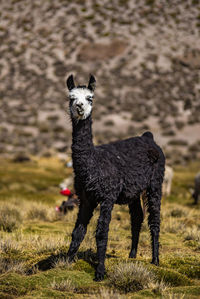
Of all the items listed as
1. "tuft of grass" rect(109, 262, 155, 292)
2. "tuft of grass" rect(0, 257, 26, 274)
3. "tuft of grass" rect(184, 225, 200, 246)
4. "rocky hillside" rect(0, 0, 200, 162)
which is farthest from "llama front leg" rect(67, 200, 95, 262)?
"rocky hillside" rect(0, 0, 200, 162)

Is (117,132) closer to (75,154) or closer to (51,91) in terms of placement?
(51,91)

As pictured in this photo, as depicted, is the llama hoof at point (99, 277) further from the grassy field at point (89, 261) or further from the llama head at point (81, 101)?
the llama head at point (81, 101)

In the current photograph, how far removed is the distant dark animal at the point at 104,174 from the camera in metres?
6.28

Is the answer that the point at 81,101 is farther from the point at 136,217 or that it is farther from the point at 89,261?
the point at 136,217

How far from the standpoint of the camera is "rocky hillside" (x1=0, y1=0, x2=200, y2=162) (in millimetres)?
41875

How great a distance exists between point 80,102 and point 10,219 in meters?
5.91

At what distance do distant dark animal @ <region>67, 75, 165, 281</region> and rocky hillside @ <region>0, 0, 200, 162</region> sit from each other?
27.5 metres

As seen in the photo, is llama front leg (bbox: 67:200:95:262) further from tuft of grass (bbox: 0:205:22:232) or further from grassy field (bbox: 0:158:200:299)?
tuft of grass (bbox: 0:205:22:232)

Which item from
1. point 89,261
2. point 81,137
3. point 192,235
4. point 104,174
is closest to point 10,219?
point 192,235

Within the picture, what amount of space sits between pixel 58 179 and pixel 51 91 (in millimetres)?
28443

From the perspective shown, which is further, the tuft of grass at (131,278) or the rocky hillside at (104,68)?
the rocky hillside at (104,68)

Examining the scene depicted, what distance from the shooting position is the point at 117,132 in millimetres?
41344

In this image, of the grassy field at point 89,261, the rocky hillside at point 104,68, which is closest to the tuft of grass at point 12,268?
the grassy field at point 89,261

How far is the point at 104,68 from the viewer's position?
54219 millimetres
